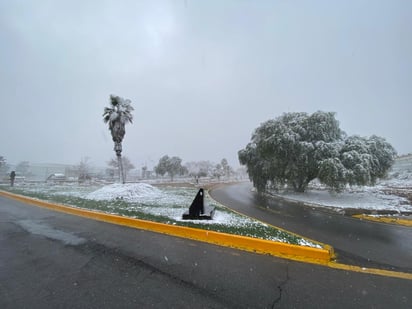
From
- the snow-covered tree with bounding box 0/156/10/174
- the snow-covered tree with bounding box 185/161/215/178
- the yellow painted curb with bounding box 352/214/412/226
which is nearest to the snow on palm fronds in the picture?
the yellow painted curb with bounding box 352/214/412/226

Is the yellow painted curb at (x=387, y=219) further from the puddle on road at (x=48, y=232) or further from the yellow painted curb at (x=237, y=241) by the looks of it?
the puddle on road at (x=48, y=232)

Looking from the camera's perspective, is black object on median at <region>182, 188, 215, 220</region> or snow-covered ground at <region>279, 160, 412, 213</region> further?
snow-covered ground at <region>279, 160, 412, 213</region>

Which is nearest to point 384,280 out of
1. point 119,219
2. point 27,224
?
point 119,219

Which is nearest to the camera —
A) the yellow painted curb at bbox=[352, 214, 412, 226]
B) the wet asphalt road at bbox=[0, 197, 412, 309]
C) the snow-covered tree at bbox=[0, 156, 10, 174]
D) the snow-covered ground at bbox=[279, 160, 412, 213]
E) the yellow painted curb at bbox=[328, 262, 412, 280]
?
the wet asphalt road at bbox=[0, 197, 412, 309]

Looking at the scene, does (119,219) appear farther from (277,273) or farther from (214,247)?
(277,273)

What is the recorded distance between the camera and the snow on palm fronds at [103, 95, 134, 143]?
1791 centimetres

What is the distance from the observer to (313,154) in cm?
1479

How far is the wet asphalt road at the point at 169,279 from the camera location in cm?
283

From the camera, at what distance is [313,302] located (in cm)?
285

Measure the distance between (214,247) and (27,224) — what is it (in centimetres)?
618

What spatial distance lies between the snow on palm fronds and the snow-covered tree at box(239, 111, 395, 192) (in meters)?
11.1

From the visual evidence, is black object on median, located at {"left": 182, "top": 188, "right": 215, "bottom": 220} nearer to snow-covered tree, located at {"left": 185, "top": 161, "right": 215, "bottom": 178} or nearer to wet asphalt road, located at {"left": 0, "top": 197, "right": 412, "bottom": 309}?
wet asphalt road, located at {"left": 0, "top": 197, "right": 412, "bottom": 309}

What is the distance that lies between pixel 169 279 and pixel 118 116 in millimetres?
16869

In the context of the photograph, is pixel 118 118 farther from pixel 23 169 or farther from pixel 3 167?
pixel 23 169
